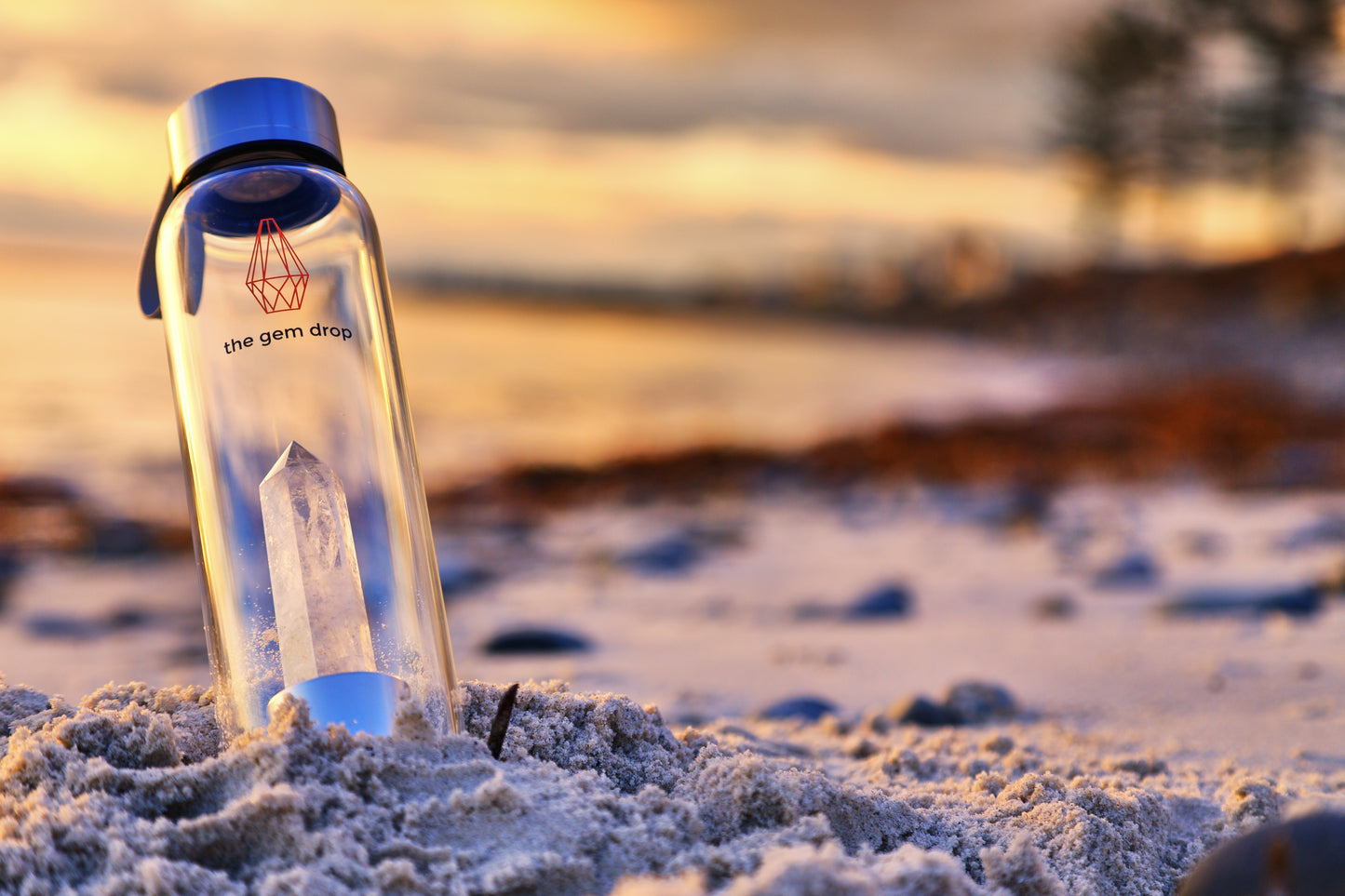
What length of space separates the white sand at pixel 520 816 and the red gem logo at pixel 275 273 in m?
0.49

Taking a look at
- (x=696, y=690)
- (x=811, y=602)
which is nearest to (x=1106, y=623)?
(x=811, y=602)

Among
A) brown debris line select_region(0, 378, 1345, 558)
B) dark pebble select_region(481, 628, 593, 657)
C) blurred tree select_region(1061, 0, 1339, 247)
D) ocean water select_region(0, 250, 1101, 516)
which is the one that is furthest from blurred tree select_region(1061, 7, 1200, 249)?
dark pebble select_region(481, 628, 593, 657)

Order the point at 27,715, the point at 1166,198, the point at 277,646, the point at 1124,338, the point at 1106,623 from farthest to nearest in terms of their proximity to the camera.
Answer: the point at 1166,198 < the point at 1124,338 < the point at 1106,623 < the point at 27,715 < the point at 277,646

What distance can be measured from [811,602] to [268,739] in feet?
8.65

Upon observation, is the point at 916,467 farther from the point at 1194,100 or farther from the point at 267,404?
the point at 1194,100

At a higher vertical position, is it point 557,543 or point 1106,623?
point 557,543

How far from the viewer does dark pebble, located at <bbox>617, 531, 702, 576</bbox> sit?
411cm

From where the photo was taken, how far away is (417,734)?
116 centimetres

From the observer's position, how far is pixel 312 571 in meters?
1.20

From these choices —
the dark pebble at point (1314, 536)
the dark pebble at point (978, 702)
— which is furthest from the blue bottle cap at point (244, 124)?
the dark pebble at point (1314, 536)

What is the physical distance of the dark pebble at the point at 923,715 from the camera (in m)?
2.20

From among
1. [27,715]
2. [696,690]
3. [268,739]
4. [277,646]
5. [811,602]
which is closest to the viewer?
[268,739]

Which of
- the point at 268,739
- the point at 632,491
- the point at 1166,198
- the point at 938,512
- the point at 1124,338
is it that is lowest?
the point at 268,739

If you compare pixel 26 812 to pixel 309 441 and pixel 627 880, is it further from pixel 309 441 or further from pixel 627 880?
pixel 627 880
